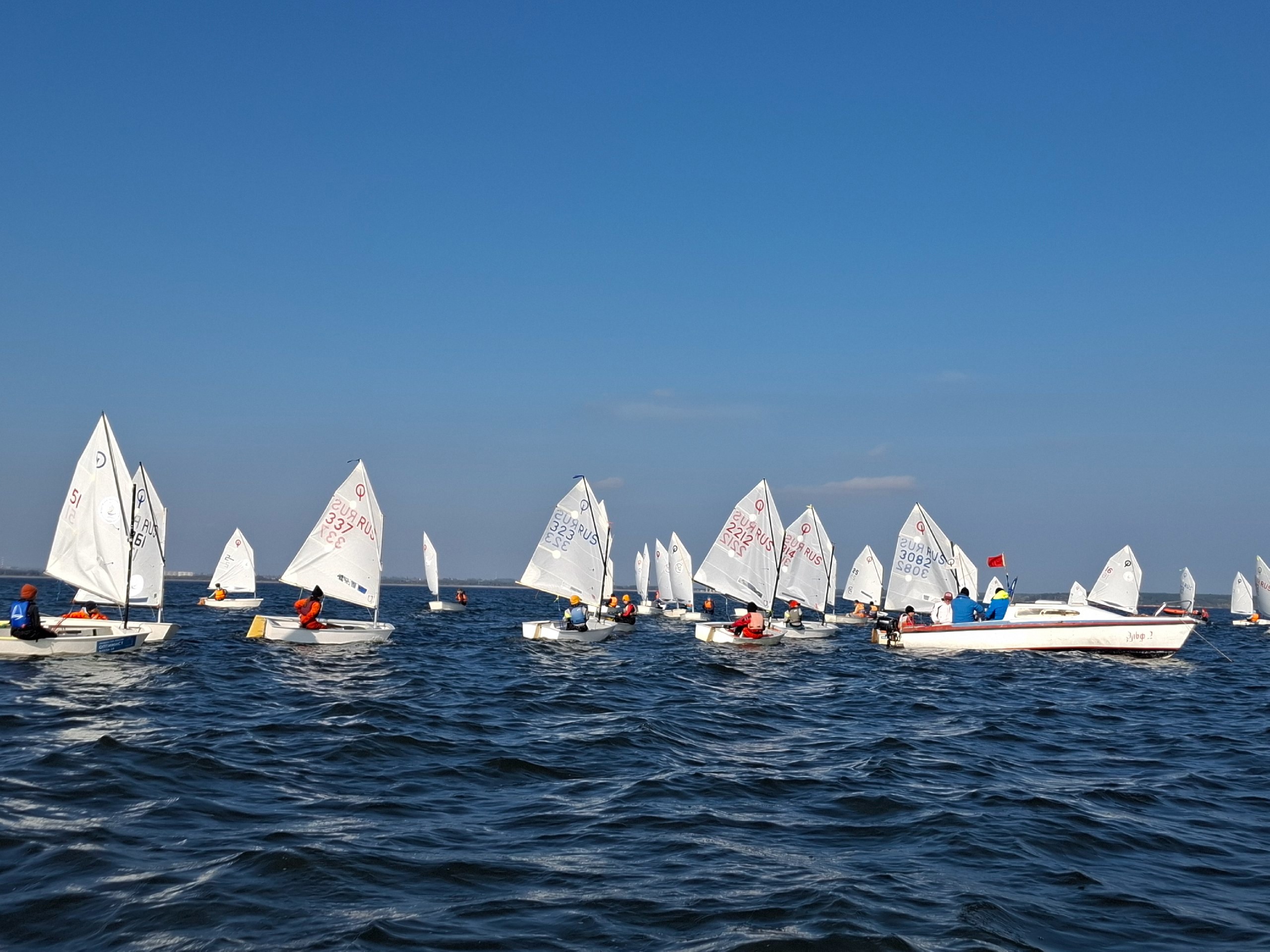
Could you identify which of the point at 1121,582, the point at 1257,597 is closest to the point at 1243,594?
the point at 1257,597

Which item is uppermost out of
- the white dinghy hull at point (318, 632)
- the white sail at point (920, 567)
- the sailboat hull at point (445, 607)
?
the white sail at point (920, 567)

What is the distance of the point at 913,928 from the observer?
7242mm

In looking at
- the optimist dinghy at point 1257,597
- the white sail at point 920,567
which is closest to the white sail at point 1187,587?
the optimist dinghy at point 1257,597

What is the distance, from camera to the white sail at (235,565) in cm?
6525

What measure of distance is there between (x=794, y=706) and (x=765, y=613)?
20.2 metres

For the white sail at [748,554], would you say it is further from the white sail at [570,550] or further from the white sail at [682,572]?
the white sail at [682,572]

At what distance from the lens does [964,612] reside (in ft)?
118

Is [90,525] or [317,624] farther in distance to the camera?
[317,624]

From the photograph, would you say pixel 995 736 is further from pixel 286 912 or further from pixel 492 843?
pixel 286 912

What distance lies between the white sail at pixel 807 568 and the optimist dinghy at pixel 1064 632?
48.4 ft

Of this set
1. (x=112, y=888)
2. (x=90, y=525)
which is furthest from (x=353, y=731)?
(x=90, y=525)

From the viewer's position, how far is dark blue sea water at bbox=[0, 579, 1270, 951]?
285 inches

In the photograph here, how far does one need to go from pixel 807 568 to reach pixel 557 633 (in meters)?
21.4

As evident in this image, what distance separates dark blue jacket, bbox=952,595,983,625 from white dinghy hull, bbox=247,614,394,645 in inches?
852
